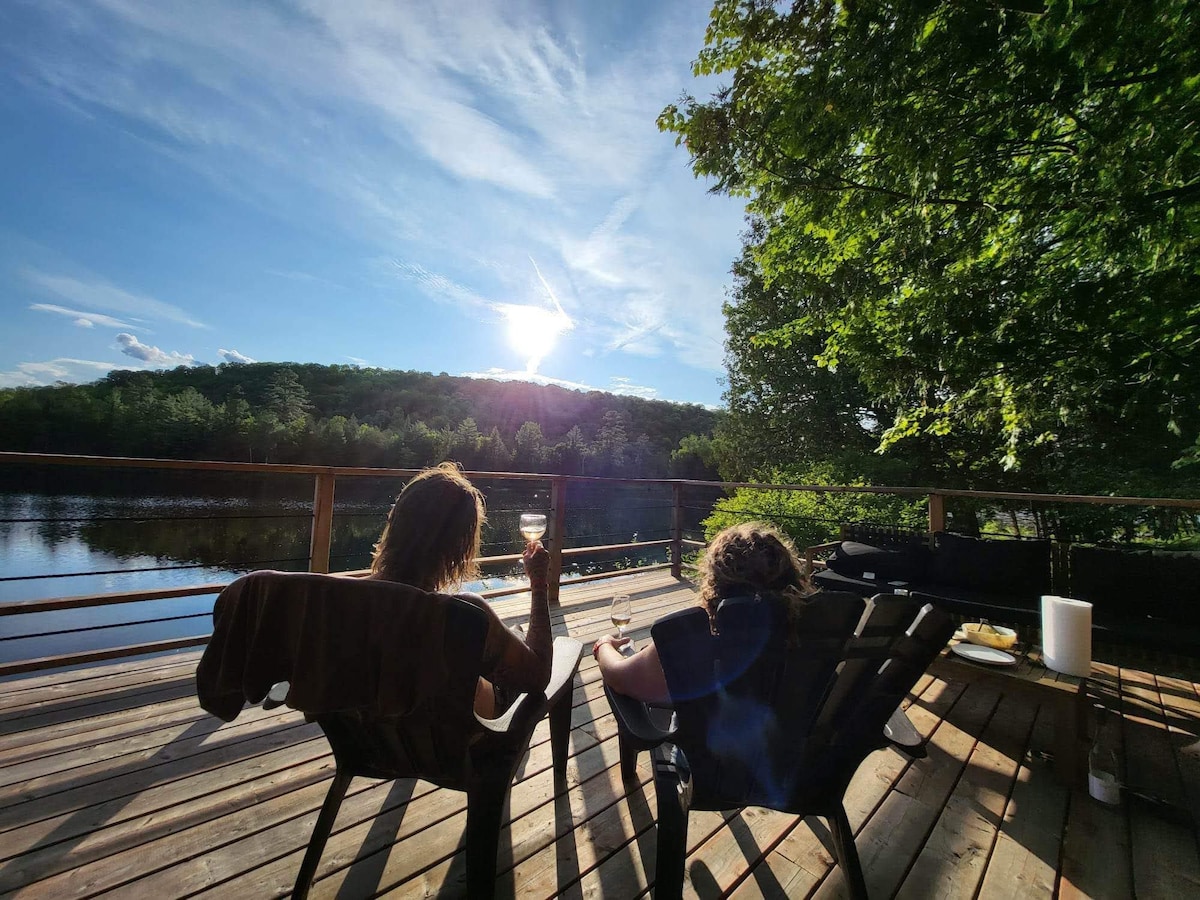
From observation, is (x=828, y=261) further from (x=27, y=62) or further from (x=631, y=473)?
(x=631, y=473)

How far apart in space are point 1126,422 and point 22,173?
1967 cm

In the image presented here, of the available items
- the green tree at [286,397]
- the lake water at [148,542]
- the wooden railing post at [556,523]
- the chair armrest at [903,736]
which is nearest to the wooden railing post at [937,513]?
the wooden railing post at [556,523]

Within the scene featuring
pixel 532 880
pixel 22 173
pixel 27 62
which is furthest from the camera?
pixel 22 173

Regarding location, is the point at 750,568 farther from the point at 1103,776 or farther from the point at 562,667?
the point at 1103,776

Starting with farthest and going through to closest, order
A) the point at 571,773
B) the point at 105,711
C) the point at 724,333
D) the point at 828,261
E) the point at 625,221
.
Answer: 1. the point at 724,333
2. the point at 625,221
3. the point at 828,261
4. the point at 105,711
5. the point at 571,773

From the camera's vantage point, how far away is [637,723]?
123 centimetres

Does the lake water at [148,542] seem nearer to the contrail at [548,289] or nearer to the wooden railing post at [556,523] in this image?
the contrail at [548,289]

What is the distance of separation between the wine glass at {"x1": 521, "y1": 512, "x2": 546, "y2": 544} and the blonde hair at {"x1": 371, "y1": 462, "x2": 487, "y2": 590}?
39cm

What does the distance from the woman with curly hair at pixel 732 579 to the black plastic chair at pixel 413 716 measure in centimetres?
22

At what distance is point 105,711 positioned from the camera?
6.63 feet

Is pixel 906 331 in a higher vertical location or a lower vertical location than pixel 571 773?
higher

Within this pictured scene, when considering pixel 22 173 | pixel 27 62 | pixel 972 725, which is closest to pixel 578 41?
pixel 27 62

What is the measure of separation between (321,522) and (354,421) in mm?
28583

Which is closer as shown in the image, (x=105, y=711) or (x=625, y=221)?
(x=105, y=711)
